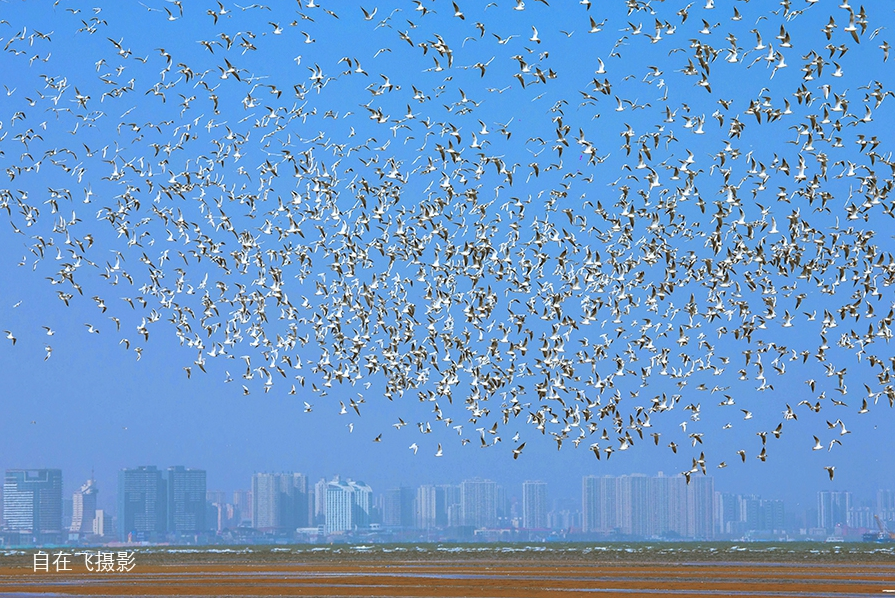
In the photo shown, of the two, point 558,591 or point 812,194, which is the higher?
point 812,194

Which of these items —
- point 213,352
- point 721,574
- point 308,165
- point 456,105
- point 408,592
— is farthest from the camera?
point 721,574

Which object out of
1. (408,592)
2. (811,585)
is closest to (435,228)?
(408,592)

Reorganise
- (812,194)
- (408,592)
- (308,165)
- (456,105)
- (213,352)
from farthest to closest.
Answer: (408,592) < (213,352) < (308,165) < (812,194) < (456,105)

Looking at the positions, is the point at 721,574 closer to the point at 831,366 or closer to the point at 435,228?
the point at 831,366

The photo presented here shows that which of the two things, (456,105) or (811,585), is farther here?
(811,585)

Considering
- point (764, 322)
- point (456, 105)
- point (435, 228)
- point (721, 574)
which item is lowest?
point (721, 574)

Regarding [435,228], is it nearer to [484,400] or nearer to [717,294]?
[484,400]

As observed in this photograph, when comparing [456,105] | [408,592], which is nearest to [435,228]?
[456,105]
